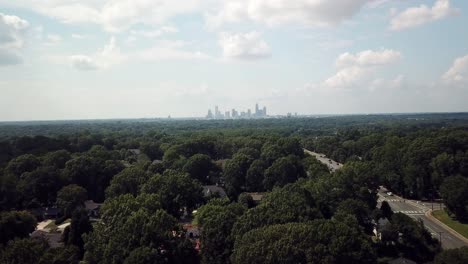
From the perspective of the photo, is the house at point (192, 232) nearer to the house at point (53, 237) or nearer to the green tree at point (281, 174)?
the house at point (53, 237)

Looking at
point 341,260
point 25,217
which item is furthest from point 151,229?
point 25,217

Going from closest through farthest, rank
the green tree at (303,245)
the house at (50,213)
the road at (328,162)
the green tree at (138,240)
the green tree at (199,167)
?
the green tree at (303,245), the green tree at (138,240), the house at (50,213), the green tree at (199,167), the road at (328,162)

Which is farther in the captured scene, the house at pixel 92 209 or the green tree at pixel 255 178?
the green tree at pixel 255 178

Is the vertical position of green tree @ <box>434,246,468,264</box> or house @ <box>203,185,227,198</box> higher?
green tree @ <box>434,246,468,264</box>

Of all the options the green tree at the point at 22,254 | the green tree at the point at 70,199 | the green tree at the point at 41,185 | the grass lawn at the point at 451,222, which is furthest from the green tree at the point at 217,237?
the green tree at the point at 41,185

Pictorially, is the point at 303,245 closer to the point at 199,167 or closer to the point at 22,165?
the point at 199,167

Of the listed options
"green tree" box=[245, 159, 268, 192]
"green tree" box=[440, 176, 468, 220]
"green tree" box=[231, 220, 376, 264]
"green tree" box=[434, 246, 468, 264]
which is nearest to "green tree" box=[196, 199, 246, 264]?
"green tree" box=[231, 220, 376, 264]

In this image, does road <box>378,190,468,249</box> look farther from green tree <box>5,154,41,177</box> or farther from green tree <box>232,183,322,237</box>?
green tree <box>5,154,41,177</box>
